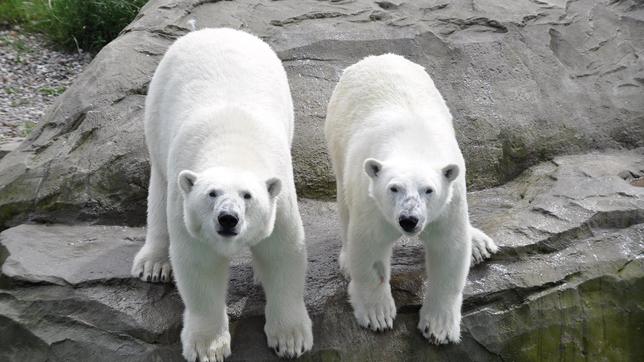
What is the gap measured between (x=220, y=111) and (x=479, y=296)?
2052 millimetres

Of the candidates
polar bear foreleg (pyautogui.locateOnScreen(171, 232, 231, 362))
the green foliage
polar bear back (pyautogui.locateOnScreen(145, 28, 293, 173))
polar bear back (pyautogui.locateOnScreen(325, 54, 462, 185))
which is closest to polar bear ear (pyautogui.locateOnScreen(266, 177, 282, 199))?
polar bear foreleg (pyautogui.locateOnScreen(171, 232, 231, 362))

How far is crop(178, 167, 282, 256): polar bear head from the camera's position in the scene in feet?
13.5

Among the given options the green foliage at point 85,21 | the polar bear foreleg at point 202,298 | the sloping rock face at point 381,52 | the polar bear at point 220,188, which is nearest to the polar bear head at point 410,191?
the polar bear at point 220,188

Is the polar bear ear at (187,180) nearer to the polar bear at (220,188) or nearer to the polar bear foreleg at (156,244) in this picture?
the polar bear at (220,188)

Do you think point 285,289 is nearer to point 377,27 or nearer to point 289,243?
point 289,243

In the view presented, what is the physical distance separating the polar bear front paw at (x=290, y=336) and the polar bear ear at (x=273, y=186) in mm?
934

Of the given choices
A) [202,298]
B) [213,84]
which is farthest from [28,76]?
[202,298]

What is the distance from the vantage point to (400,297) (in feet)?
17.8

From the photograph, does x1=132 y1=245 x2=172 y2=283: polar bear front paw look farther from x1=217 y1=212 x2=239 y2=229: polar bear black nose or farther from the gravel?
the gravel

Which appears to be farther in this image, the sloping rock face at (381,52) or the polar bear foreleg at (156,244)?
the sloping rock face at (381,52)

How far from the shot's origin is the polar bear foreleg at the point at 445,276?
484cm

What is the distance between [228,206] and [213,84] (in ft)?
4.48

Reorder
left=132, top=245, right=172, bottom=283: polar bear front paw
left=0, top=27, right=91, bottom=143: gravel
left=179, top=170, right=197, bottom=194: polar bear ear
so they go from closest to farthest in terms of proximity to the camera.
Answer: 1. left=179, top=170, right=197, bottom=194: polar bear ear
2. left=132, top=245, right=172, bottom=283: polar bear front paw
3. left=0, top=27, right=91, bottom=143: gravel

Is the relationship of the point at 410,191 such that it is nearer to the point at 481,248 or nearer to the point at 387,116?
the point at 387,116
